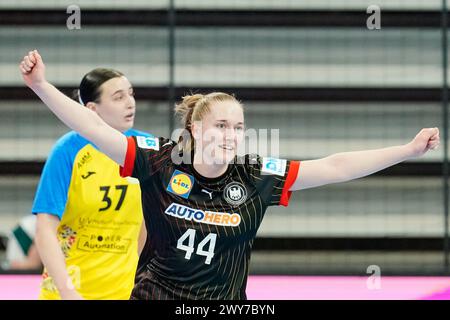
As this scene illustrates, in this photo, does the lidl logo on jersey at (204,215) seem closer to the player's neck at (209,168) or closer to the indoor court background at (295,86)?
the player's neck at (209,168)

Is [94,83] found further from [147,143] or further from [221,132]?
[221,132]

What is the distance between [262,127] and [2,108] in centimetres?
237

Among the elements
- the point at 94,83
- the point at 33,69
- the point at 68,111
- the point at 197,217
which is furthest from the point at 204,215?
the point at 94,83

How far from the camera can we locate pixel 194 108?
2.86 meters

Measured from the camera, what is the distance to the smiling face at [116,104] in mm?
3461

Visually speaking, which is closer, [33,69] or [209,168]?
[33,69]

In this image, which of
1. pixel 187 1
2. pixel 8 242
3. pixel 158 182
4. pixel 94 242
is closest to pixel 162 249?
pixel 158 182

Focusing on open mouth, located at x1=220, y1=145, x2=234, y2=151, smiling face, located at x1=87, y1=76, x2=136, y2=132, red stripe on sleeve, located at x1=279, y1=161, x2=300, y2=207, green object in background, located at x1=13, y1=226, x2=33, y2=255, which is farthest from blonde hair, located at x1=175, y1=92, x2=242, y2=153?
green object in background, located at x1=13, y1=226, x2=33, y2=255

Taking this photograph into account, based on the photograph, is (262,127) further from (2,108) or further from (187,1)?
(2,108)

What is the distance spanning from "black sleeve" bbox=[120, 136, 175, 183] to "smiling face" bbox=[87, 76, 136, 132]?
0.66m

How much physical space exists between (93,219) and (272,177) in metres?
0.87

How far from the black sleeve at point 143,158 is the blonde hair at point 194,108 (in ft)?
0.25

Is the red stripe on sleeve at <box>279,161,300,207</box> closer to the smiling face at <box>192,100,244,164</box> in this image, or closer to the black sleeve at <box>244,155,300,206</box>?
the black sleeve at <box>244,155,300,206</box>

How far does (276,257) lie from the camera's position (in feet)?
24.7
